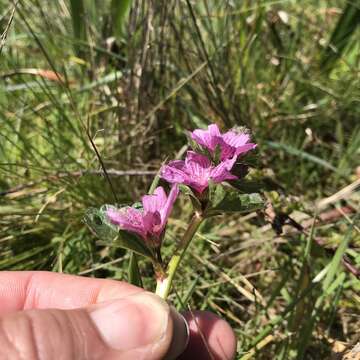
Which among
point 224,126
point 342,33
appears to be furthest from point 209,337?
point 342,33

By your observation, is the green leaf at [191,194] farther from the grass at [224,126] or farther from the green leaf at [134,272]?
the grass at [224,126]

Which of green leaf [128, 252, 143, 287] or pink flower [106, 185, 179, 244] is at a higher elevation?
pink flower [106, 185, 179, 244]

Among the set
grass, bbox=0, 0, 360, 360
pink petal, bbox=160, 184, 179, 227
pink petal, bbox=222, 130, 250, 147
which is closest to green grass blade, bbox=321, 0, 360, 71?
grass, bbox=0, 0, 360, 360

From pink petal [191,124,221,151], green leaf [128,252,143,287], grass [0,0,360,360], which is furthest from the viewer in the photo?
grass [0,0,360,360]

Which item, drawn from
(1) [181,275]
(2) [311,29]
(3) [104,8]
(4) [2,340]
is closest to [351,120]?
(2) [311,29]

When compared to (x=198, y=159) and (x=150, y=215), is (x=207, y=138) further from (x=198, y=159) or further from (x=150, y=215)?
(x=150, y=215)

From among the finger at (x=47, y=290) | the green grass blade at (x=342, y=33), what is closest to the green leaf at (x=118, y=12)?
the green grass blade at (x=342, y=33)

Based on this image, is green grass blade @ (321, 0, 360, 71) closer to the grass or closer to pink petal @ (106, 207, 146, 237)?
the grass
